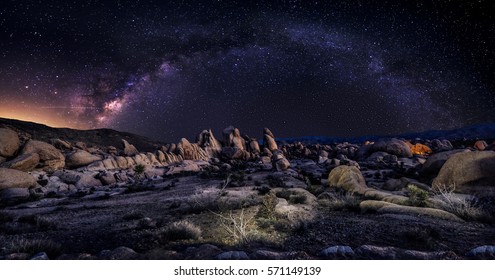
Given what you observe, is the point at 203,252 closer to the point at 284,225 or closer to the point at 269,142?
the point at 284,225

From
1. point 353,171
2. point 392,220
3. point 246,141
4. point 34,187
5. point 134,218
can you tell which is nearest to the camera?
point 392,220

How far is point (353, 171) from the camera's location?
12086 millimetres

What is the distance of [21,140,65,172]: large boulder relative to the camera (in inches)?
754

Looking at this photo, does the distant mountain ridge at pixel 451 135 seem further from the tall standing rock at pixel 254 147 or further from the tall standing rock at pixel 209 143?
the tall standing rock at pixel 209 143

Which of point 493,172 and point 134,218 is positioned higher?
point 493,172

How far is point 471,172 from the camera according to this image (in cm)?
846

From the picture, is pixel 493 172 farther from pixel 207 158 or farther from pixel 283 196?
pixel 207 158

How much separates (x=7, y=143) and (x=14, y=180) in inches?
282

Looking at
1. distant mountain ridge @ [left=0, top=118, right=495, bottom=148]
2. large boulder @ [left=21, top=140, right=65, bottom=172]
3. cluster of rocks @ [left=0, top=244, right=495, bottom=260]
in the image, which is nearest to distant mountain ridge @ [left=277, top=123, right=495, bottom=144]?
distant mountain ridge @ [left=0, top=118, right=495, bottom=148]

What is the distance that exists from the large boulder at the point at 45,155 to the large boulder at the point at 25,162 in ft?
2.04
